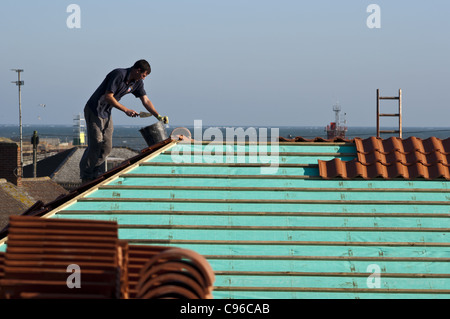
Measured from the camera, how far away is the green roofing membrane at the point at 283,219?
8836mm

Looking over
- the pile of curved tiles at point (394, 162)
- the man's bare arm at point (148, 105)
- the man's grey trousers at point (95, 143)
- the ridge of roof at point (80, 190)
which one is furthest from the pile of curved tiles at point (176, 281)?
the man's bare arm at point (148, 105)

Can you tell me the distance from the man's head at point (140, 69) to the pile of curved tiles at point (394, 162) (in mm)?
3400

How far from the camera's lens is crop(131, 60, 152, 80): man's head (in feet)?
37.1

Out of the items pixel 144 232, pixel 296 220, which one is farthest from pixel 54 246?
pixel 296 220

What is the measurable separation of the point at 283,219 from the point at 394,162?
8.08ft

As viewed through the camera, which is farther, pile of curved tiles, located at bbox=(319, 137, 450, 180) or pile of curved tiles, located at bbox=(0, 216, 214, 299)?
pile of curved tiles, located at bbox=(319, 137, 450, 180)

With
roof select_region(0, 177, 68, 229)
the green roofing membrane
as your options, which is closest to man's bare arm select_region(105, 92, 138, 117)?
the green roofing membrane

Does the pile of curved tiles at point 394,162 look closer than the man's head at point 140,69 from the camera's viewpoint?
Yes

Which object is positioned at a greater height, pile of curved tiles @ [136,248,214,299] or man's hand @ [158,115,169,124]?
man's hand @ [158,115,169,124]

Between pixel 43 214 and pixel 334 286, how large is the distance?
4.35m

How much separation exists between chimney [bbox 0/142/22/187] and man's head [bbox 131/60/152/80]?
21.9 m

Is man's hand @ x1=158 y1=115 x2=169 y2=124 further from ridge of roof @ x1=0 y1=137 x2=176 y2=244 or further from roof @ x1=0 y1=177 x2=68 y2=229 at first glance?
roof @ x1=0 y1=177 x2=68 y2=229

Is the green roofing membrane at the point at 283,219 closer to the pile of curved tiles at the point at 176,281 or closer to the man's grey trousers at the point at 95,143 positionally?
the man's grey trousers at the point at 95,143

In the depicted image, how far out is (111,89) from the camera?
445 inches
